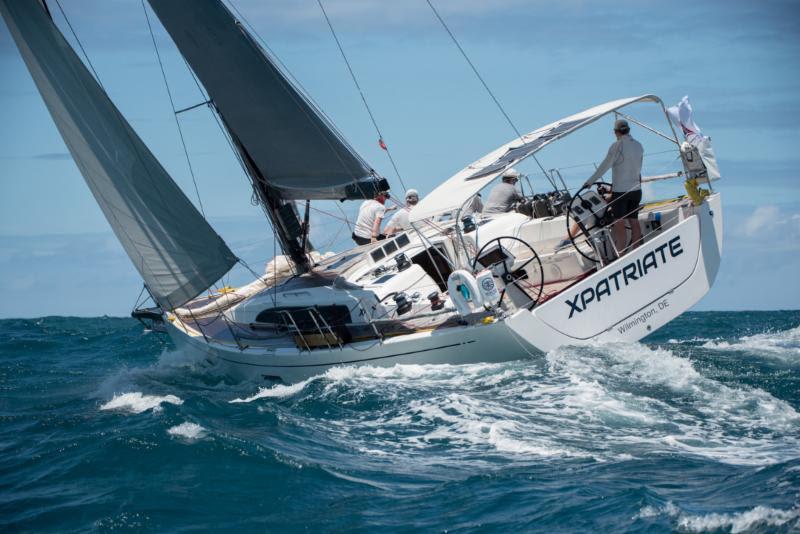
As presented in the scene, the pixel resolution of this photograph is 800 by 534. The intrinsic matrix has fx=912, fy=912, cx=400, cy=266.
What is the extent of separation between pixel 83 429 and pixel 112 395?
2.37 metres

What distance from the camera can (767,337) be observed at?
12.8 m

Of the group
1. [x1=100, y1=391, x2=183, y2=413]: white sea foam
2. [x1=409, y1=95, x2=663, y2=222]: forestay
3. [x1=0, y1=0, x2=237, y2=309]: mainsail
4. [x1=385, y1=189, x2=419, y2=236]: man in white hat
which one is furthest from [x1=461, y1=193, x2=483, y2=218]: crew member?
[x1=100, y1=391, x2=183, y2=413]: white sea foam

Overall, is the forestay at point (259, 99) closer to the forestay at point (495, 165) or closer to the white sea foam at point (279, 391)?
the forestay at point (495, 165)

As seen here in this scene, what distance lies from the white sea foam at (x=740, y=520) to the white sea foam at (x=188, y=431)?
15.5 feet

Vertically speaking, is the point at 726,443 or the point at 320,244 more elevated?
the point at 320,244

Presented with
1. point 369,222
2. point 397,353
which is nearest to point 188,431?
point 397,353

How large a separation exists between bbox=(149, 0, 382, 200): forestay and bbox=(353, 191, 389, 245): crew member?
2.76m

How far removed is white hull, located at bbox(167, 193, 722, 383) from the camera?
33.4 ft

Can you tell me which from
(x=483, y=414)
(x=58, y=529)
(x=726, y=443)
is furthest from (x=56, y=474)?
(x=726, y=443)

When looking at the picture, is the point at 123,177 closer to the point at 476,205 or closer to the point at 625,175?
the point at 476,205

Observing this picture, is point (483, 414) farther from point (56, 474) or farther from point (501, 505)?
point (56, 474)

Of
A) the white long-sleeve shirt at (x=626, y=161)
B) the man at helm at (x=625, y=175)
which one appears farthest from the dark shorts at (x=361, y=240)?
the white long-sleeve shirt at (x=626, y=161)

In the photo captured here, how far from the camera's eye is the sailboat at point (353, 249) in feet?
34.3

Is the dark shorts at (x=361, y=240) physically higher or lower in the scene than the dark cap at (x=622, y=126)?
lower
